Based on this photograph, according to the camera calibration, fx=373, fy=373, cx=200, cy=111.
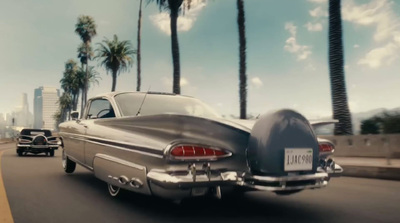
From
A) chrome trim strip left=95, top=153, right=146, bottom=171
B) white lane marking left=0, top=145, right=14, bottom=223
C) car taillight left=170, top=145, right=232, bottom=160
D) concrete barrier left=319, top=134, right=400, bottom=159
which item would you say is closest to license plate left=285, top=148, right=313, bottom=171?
car taillight left=170, top=145, right=232, bottom=160

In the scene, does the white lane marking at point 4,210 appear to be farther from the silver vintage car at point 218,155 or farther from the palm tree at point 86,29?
the palm tree at point 86,29

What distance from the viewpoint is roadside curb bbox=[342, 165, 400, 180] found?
7.73 meters

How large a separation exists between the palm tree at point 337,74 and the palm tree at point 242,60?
5.25 metres

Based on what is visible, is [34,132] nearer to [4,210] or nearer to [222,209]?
[4,210]

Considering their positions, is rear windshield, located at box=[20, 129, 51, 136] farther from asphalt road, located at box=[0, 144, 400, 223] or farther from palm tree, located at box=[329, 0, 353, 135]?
palm tree, located at box=[329, 0, 353, 135]

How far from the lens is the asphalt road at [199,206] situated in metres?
4.06

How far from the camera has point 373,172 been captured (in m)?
8.07

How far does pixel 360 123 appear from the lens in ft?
44.0

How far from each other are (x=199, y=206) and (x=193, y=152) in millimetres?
1215

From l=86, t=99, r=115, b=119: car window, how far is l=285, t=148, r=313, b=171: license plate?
2680mm

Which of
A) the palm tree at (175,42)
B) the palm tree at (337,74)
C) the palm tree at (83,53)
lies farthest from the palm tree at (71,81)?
the palm tree at (337,74)

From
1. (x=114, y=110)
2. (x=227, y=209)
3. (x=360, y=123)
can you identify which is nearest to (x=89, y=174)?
(x=114, y=110)

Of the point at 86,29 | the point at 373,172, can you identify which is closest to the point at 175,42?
the point at 373,172

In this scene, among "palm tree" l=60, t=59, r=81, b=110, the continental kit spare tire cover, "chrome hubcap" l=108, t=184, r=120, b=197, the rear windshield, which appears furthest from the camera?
"palm tree" l=60, t=59, r=81, b=110
